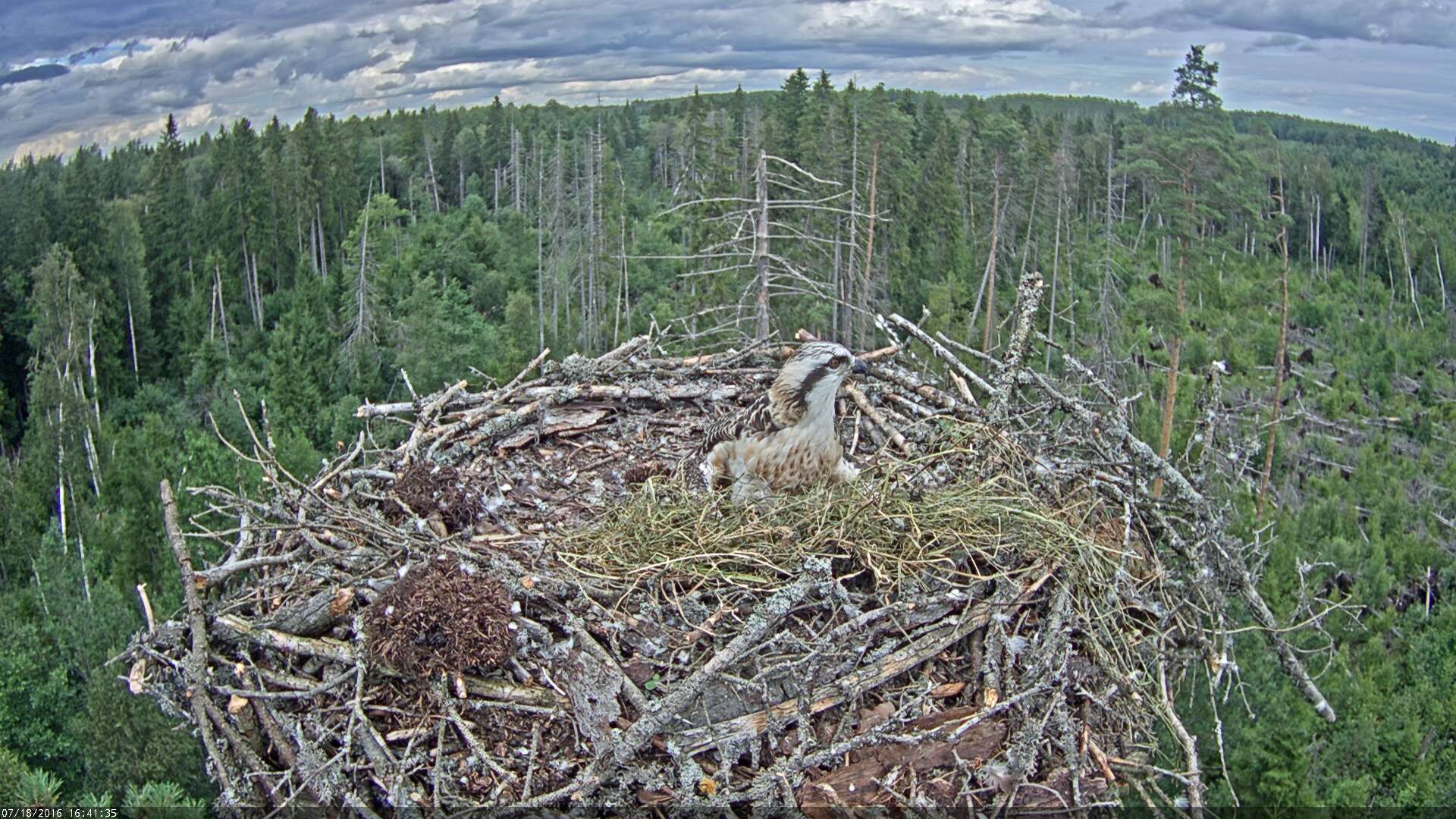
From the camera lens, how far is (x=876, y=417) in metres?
6.96

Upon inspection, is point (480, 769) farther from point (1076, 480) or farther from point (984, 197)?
point (984, 197)

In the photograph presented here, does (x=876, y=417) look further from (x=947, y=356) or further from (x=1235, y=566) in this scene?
(x=1235, y=566)

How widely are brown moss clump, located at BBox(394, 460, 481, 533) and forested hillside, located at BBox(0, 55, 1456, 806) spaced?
217 cm

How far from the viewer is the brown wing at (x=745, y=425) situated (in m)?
5.80

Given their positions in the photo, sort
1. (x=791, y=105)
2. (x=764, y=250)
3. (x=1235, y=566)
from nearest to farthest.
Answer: (x=1235, y=566)
(x=764, y=250)
(x=791, y=105)

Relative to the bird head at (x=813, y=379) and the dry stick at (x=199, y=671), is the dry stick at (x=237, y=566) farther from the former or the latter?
the bird head at (x=813, y=379)

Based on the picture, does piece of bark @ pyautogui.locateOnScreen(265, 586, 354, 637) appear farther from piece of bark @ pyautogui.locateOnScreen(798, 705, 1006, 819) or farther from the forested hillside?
the forested hillside

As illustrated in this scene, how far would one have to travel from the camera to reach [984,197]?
4791 centimetres

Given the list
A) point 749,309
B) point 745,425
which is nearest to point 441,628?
point 745,425

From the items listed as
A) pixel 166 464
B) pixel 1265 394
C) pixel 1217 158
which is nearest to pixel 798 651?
pixel 1217 158

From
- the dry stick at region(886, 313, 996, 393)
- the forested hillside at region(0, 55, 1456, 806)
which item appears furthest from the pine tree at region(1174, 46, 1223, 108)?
the dry stick at region(886, 313, 996, 393)

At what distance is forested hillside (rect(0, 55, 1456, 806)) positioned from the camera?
19.6 meters

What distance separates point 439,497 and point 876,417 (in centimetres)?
282

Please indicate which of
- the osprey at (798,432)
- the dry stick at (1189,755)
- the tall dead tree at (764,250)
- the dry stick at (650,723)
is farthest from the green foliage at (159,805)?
the dry stick at (1189,755)
